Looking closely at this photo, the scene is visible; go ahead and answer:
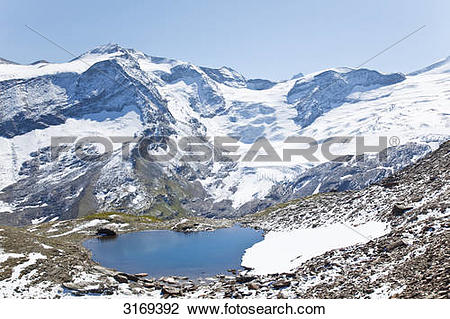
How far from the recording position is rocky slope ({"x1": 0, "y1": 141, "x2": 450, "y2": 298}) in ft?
78.3

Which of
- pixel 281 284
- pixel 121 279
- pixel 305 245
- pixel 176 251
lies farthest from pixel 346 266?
pixel 176 251

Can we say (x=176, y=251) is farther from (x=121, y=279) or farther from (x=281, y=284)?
(x=281, y=284)

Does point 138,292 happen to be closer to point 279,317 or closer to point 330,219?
point 279,317

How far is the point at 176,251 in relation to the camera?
6362 centimetres

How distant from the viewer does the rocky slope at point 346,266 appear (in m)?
23.9

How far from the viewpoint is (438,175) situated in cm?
4616

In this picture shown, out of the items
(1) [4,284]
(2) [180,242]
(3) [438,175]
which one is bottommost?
(2) [180,242]

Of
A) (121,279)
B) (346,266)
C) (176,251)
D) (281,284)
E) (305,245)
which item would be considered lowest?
(176,251)

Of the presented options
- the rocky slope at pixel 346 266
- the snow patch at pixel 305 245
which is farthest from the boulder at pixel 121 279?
the snow patch at pixel 305 245

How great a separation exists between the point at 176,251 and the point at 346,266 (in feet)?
127

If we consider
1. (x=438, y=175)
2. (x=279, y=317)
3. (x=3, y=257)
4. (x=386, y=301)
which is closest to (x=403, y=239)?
(x=386, y=301)

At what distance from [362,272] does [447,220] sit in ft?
29.3

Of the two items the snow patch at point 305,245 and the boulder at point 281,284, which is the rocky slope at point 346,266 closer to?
the boulder at point 281,284

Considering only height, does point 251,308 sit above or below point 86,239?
above
